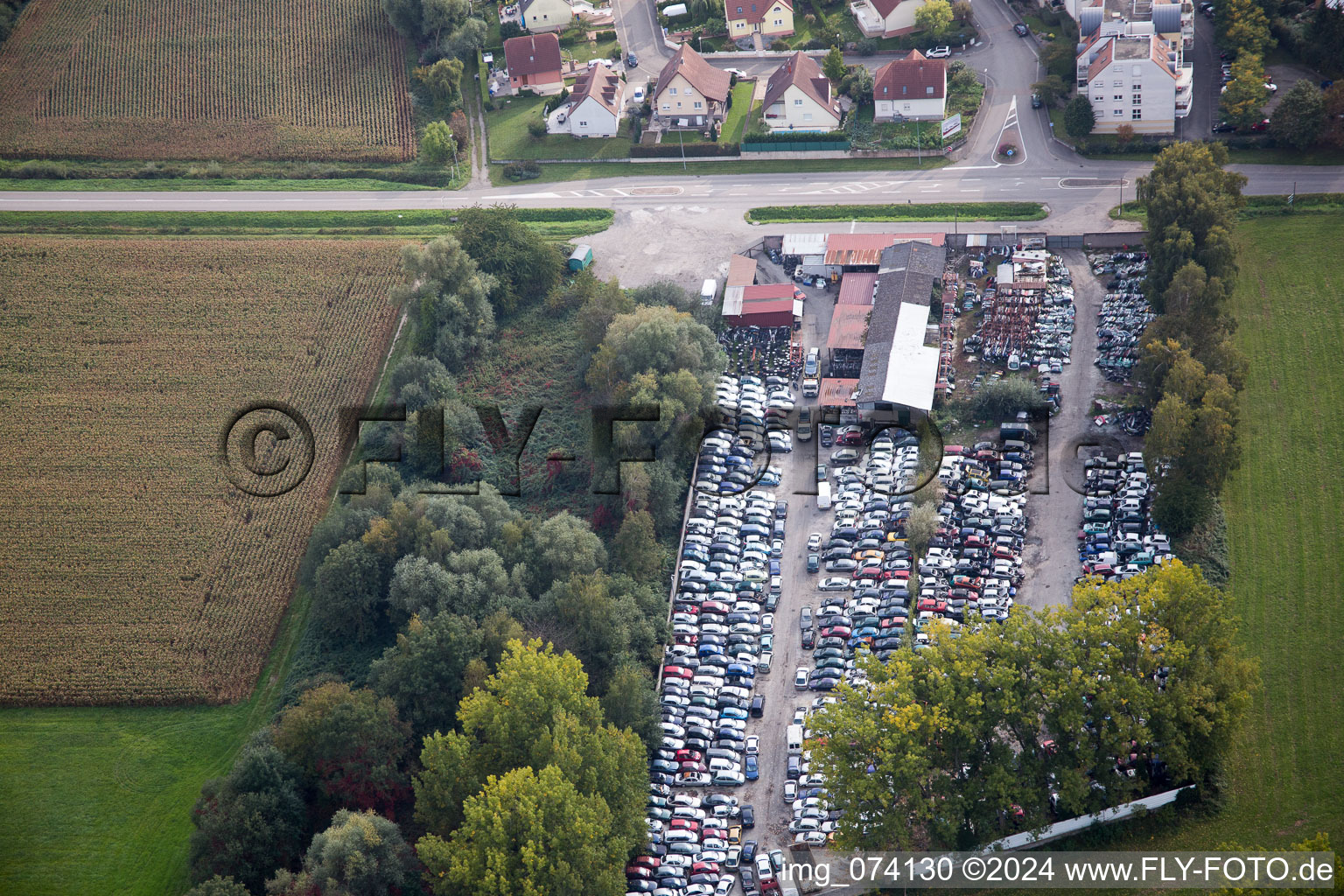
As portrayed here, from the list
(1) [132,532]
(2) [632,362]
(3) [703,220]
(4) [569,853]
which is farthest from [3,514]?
(3) [703,220]

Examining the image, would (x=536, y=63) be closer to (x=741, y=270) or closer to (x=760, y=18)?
(x=760, y=18)

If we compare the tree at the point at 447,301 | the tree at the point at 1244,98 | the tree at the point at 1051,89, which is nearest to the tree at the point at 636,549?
the tree at the point at 447,301

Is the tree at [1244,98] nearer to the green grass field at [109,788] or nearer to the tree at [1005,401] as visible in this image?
the tree at [1005,401]

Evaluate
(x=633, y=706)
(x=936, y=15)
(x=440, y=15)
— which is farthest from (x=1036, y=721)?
(x=440, y=15)

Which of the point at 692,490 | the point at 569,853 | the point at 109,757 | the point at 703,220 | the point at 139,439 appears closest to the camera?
the point at 569,853

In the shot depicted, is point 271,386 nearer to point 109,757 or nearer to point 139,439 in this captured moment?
point 139,439
